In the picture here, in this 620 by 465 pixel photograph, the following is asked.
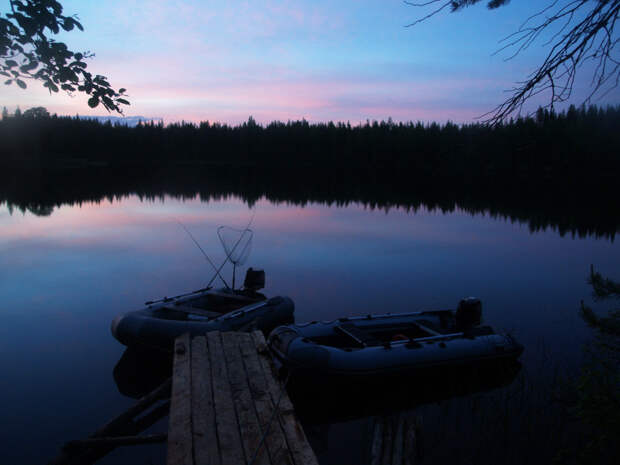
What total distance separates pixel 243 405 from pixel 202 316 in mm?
3787

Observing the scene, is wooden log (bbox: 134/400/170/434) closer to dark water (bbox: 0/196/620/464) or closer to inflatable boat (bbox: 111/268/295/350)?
dark water (bbox: 0/196/620/464)

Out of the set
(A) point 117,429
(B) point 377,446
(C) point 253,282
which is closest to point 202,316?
(C) point 253,282

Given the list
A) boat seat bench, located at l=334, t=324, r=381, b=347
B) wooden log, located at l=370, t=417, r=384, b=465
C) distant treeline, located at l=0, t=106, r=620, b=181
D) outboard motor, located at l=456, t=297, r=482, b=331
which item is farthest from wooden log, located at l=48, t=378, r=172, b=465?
distant treeline, located at l=0, t=106, r=620, b=181

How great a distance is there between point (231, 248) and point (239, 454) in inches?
252

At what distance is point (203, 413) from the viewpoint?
2.95 meters

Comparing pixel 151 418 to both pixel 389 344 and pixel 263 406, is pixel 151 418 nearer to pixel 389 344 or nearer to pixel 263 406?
pixel 263 406

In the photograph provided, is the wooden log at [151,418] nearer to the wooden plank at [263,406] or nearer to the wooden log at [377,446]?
the wooden plank at [263,406]

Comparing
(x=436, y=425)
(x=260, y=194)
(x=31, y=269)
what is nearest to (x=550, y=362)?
(x=436, y=425)

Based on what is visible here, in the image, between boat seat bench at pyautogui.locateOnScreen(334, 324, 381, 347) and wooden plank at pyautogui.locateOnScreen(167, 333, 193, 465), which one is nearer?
wooden plank at pyautogui.locateOnScreen(167, 333, 193, 465)

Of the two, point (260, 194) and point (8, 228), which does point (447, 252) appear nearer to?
point (8, 228)

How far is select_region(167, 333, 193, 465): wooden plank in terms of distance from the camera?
2.53 meters

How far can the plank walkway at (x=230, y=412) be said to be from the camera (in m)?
2.57

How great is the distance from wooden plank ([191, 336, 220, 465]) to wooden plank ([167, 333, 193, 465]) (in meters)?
0.03

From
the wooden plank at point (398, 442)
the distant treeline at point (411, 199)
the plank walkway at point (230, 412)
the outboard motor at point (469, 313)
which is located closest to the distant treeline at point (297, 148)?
the distant treeline at point (411, 199)
